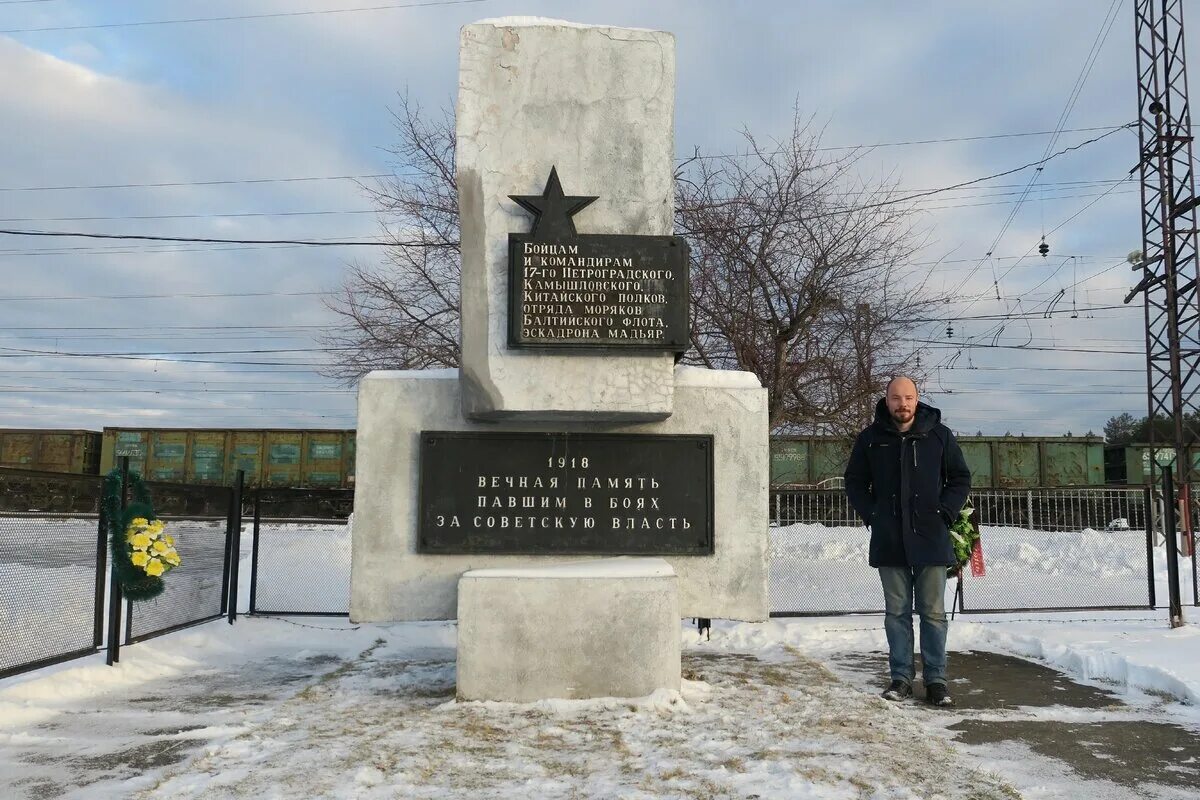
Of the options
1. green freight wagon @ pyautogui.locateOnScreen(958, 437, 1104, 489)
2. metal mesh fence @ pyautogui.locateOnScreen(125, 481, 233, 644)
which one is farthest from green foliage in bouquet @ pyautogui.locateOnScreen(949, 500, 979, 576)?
green freight wagon @ pyautogui.locateOnScreen(958, 437, 1104, 489)

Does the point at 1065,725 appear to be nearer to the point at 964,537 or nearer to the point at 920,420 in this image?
the point at 920,420

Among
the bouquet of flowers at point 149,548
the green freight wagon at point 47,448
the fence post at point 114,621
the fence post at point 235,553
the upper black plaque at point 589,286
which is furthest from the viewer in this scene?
the green freight wagon at point 47,448

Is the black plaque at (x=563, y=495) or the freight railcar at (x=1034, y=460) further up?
the freight railcar at (x=1034, y=460)

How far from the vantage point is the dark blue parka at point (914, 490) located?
4836mm

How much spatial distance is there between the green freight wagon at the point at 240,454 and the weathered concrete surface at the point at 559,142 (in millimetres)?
19626

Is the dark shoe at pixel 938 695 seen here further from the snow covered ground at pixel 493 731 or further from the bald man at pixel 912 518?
the snow covered ground at pixel 493 731

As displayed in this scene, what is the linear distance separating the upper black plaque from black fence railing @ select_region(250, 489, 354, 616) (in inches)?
184

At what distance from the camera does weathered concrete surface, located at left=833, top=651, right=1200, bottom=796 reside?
3623mm

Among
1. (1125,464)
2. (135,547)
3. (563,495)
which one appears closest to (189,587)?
(135,547)

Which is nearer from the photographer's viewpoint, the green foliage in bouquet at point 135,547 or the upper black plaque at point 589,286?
the upper black plaque at point 589,286

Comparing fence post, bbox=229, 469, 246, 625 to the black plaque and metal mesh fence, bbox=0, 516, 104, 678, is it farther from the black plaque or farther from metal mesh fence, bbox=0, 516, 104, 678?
the black plaque

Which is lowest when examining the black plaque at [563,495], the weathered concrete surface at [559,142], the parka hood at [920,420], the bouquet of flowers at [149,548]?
the bouquet of flowers at [149,548]

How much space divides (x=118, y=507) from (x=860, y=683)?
512 centimetres

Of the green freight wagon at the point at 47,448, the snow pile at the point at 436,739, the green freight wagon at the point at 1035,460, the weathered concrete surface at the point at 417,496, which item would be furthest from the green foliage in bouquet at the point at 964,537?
the green freight wagon at the point at 47,448
